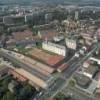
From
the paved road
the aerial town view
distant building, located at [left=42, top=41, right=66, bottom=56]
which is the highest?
distant building, located at [left=42, top=41, right=66, bottom=56]

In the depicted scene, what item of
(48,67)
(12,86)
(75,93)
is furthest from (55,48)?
(12,86)

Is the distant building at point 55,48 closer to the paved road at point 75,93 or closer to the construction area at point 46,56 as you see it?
the construction area at point 46,56

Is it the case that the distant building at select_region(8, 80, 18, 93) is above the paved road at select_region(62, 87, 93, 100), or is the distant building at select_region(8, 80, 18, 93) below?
above

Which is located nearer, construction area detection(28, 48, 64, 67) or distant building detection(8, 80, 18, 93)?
distant building detection(8, 80, 18, 93)

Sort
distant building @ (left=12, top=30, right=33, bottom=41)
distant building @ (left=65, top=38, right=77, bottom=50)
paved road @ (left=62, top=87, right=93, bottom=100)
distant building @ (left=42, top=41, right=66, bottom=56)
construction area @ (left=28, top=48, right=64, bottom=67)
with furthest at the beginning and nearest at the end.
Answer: distant building @ (left=12, top=30, right=33, bottom=41)
distant building @ (left=65, top=38, right=77, bottom=50)
distant building @ (left=42, top=41, right=66, bottom=56)
construction area @ (left=28, top=48, right=64, bottom=67)
paved road @ (left=62, top=87, right=93, bottom=100)

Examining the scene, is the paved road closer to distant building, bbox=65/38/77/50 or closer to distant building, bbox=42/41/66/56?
distant building, bbox=42/41/66/56

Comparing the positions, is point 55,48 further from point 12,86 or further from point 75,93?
point 12,86

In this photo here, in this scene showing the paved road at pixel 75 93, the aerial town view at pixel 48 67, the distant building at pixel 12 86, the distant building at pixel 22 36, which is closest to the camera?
the distant building at pixel 12 86

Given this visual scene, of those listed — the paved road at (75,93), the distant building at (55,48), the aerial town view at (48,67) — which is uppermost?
the distant building at (55,48)

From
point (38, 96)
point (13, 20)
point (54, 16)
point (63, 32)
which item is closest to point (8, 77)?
point (38, 96)

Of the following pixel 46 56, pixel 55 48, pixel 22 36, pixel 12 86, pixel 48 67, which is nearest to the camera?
pixel 12 86

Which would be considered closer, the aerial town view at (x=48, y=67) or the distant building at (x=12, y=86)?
the distant building at (x=12, y=86)

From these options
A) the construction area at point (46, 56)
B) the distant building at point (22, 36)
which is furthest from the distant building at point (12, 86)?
the distant building at point (22, 36)

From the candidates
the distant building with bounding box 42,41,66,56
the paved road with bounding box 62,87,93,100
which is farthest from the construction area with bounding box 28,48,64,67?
the paved road with bounding box 62,87,93,100
